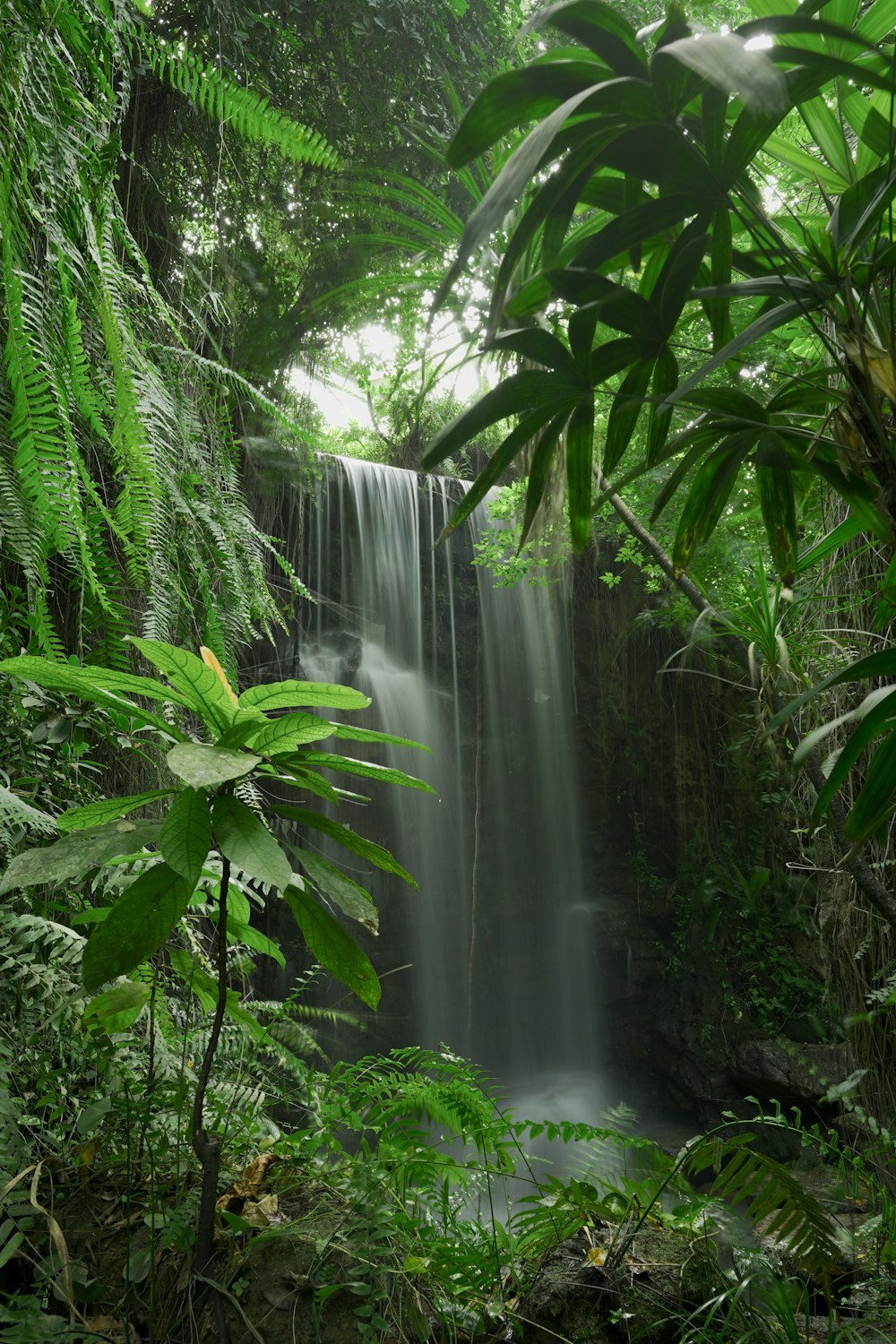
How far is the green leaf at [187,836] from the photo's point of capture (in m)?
1.06

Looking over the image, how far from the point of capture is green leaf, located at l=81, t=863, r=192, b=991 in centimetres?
108

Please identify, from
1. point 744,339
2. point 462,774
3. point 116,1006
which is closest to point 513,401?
point 744,339

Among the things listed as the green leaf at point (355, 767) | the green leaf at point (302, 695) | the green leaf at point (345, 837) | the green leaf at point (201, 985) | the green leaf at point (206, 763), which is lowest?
the green leaf at point (201, 985)

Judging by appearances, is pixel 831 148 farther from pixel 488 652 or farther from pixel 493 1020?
pixel 493 1020

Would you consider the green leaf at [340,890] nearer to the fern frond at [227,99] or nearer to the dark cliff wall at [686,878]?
the fern frond at [227,99]

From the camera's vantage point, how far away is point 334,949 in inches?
49.0

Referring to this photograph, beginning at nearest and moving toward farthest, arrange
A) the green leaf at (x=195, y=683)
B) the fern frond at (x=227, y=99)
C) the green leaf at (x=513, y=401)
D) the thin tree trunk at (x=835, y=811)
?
1. the green leaf at (x=195, y=683)
2. the green leaf at (x=513, y=401)
3. the thin tree trunk at (x=835, y=811)
4. the fern frond at (x=227, y=99)

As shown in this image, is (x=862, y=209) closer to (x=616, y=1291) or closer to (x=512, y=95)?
(x=512, y=95)

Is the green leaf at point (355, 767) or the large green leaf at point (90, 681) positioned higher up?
the large green leaf at point (90, 681)

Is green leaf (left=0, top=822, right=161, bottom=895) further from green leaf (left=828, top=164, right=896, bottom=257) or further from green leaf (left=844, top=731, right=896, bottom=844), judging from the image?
green leaf (left=828, top=164, right=896, bottom=257)

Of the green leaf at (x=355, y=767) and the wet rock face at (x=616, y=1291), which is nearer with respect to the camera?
the green leaf at (x=355, y=767)

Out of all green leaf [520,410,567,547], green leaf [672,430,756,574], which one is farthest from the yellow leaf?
green leaf [672,430,756,574]

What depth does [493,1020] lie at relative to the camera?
750cm

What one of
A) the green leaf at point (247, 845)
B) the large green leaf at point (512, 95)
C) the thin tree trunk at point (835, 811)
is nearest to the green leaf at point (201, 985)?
the green leaf at point (247, 845)
